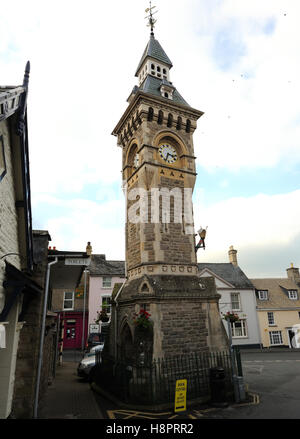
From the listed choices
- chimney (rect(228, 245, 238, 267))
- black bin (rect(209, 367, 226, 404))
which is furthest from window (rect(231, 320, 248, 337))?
black bin (rect(209, 367, 226, 404))

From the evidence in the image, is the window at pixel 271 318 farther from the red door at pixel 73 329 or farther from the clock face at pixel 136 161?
the clock face at pixel 136 161

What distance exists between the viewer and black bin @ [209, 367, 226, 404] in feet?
32.7

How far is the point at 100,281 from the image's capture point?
33.9m

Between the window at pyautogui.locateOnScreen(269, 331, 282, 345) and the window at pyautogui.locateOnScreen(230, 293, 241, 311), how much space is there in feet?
16.1

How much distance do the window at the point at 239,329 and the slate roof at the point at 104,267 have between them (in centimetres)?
1515

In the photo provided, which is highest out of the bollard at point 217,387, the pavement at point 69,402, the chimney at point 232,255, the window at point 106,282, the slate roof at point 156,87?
the slate roof at point 156,87

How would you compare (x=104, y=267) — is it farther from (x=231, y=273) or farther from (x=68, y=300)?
(x=231, y=273)

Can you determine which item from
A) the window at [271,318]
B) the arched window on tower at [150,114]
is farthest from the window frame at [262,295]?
the arched window on tower at [150,114]

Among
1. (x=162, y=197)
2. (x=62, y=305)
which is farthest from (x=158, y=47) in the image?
(x=62, y=305)

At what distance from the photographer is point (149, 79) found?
55.2ft

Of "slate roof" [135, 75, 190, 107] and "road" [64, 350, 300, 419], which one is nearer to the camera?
"road" [64, 350, 300, 419]

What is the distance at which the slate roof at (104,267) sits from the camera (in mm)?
34250

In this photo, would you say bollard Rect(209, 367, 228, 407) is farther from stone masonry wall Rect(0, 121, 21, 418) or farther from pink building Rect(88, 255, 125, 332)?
pink building Rect(88, 255, 125, 332)

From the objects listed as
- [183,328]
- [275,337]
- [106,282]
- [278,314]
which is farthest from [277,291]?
[183,328]
